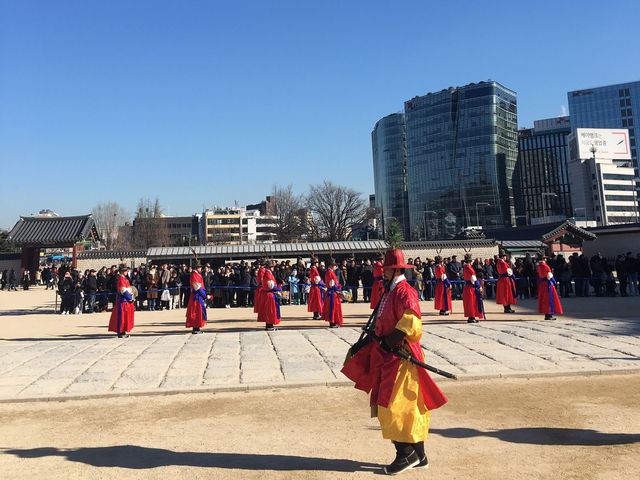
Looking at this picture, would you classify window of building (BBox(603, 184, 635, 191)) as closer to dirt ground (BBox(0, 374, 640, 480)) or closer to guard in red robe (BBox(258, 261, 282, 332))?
guard in red robe (BBox(258, 261, 282, 332))

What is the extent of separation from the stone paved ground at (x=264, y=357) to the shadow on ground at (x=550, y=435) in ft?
7.44

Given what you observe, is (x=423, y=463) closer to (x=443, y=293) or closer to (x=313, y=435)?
(x=313, y=435)

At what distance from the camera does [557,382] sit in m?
6.94

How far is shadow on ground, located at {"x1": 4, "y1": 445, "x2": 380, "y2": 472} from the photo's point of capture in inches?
164

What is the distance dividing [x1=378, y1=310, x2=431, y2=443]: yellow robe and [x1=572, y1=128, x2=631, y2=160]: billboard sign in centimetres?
10842

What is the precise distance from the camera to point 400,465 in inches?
158

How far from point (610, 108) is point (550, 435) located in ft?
458

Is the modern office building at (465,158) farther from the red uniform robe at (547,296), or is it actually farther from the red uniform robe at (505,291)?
the red uniform robe at (547,296)

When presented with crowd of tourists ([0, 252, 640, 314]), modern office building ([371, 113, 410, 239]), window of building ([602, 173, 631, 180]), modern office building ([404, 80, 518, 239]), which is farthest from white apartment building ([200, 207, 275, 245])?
crowd of tourists ([0, 252, 640, 314])

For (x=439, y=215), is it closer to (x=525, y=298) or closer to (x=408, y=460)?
(x=525, y=298)

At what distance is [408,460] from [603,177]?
361ft

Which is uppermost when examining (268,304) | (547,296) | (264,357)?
(268,304)

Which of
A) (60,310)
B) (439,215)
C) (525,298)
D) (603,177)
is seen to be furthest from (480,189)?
(60,310)

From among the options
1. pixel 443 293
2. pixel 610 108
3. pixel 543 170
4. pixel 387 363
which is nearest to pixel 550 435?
pixel 387 363
